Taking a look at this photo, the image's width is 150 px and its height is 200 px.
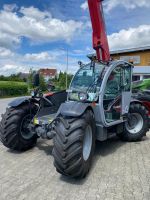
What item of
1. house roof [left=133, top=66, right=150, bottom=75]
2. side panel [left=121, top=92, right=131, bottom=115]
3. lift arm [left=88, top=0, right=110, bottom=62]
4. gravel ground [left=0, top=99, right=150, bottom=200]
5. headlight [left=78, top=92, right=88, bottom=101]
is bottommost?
gravel ground [left=0, top=99, right=150, bottom=200]

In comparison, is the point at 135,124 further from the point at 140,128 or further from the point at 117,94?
the point at 117,94

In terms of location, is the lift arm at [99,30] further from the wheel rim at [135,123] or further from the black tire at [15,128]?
the black tire at [15,128]

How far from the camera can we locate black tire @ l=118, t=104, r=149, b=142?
6.82 metres

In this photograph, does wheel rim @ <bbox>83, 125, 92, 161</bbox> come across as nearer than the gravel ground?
No

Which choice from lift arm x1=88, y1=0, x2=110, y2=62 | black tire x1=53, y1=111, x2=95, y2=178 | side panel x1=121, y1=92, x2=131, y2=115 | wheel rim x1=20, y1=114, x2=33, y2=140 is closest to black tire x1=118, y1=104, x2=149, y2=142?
A: side panel x1=121, y1=92, x2=131, y2=115

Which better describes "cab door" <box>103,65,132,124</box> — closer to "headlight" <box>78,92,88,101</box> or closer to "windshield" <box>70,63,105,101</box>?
"windshield" <box>70,63,105,101</box>

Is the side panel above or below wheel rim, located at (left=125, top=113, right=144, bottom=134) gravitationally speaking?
above

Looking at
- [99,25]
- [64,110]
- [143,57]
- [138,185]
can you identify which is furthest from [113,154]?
[143,57]

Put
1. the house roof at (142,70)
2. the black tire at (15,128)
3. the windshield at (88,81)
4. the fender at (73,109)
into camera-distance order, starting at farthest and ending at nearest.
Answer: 1. the house roof at (142,70)
2. the windshield at (88,81)
3. the black tire at (15,128)
4. the fender at (73,109)

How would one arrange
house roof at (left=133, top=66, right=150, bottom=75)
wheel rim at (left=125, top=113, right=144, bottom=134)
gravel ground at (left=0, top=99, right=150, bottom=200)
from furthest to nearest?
1. house roof at (left=133, top=66, right=150, bottom=75)
2. wheel rim at (left=125, top=113, right=144, bottom=134)
3. gravel ground at (left=0, top=99, right=150, bottom=200)

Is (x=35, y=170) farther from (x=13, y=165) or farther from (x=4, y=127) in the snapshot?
(x=4, y=127)

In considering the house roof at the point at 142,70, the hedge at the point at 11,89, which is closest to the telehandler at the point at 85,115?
the house roof at the point at 142,70

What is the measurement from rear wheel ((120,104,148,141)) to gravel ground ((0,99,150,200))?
2.70 feet

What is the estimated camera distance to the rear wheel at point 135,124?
22.5 feet
